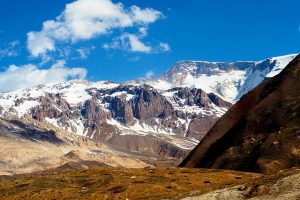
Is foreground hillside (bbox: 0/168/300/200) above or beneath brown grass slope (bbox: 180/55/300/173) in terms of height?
beneath

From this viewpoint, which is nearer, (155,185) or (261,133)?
(155,185)

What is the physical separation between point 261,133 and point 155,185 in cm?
5499

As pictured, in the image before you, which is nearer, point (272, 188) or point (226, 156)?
point (272, 188)

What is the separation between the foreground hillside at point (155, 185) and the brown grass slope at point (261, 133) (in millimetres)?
24905

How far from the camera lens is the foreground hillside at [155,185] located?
42.4 m

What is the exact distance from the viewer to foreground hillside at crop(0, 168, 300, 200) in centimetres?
4244

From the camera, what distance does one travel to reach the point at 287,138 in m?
93.4

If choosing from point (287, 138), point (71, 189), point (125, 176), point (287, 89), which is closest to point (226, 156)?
point (287, 138)

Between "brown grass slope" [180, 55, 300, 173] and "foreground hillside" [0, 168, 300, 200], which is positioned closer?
"foreground hillside" [0, 168, 300, 200]

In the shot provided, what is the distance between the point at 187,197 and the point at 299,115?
61.0 metres

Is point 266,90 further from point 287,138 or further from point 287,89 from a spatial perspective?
point 287,138

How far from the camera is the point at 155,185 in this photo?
57.2 metres

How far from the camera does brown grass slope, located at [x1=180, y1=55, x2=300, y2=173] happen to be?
90.1m

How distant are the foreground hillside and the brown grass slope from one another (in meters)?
24.9
